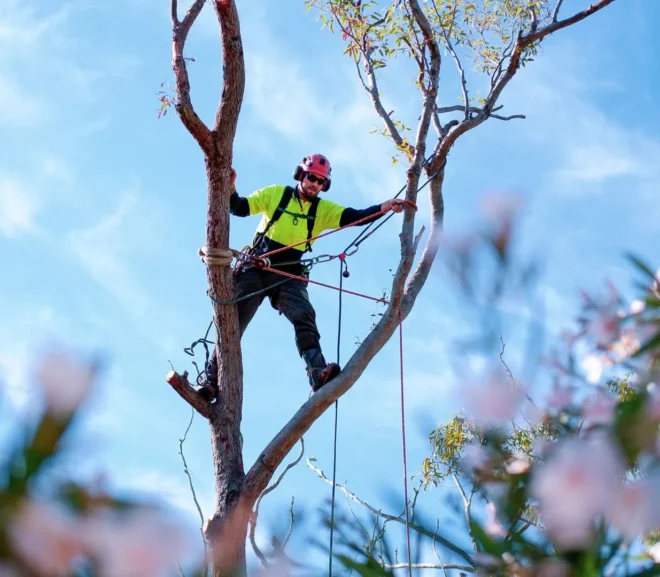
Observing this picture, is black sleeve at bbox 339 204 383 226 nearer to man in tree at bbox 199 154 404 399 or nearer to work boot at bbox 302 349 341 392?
man in tree at bbox 199 154 404 399

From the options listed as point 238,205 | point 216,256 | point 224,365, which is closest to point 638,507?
point 216,256

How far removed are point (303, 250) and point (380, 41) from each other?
74.7 inches

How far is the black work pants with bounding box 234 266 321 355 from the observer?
466 centimetres

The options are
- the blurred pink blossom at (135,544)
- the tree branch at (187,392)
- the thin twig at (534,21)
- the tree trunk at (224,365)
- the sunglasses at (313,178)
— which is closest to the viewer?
the blurred pink blossom at (135,544)

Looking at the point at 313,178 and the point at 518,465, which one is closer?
the point at 518,465

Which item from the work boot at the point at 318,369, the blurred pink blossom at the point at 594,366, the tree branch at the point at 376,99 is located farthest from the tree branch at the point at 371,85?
the blurred pink blossom at the point at 594,366

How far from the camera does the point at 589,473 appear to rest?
0.55 meters

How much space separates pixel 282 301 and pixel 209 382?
0.65m

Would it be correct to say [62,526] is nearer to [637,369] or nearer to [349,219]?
[637,369]

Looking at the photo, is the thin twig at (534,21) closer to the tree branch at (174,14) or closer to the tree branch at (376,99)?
the tree branch at (376,99)

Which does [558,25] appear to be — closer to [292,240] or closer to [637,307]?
[292,240]

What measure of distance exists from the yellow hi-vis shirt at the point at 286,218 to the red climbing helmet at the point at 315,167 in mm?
170

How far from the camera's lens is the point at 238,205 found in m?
4.69

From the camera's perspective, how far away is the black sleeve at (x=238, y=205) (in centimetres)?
464
